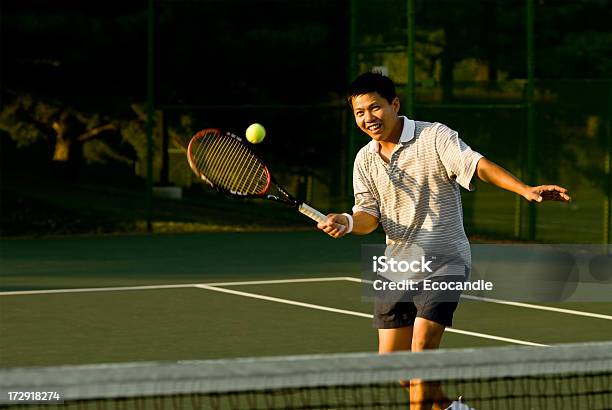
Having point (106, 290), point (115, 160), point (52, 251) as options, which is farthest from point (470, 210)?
point (115, 160)

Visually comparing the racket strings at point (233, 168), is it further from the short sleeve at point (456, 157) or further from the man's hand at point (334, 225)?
the short sleeve at point (456, 157)

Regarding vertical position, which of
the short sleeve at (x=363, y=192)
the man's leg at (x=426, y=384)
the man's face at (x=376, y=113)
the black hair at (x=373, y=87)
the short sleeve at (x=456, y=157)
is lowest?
the man's leg at (x=426, y=384)

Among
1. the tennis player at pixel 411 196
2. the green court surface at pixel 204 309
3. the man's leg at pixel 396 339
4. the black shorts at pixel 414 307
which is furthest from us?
the green court surface at pixel 204 309

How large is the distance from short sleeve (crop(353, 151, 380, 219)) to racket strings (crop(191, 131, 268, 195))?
716 mm

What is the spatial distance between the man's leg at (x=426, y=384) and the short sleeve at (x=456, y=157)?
2.02 ft

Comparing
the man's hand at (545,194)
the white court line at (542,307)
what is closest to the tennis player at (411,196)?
the man's hand at (545,194)

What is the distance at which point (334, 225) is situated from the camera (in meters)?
6.16

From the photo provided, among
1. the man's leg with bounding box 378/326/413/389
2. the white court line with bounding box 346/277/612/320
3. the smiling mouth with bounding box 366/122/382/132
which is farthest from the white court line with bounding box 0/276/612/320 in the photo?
the smiling mouth with bounding box 366/122/382/132

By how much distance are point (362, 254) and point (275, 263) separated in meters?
1.48

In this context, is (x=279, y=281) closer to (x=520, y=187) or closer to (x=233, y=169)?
(x=233, y=169)

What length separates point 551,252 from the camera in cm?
1647

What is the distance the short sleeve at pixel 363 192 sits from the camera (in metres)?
6.42

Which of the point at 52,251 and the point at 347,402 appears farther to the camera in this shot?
the point at 52,251

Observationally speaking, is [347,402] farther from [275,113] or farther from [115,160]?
[115,160]
